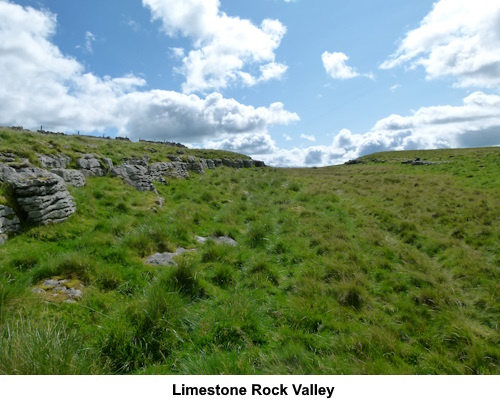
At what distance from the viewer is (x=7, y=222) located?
8352 millimetres

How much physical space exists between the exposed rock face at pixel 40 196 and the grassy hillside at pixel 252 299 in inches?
19.9

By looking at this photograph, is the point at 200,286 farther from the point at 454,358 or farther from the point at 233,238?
the point at 454,358

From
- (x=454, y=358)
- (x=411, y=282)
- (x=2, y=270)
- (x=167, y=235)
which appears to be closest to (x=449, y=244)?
(x=411, y=282)

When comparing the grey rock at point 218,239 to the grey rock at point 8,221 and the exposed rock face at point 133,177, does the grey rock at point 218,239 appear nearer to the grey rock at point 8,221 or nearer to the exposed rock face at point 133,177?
the grey rock at point 8,221

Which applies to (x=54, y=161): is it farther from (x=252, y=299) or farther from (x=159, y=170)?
(x=252, y=299)

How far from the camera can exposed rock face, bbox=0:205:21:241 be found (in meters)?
8.07

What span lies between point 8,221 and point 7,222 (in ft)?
0.18

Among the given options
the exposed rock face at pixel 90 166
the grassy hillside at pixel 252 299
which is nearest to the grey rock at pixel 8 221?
the grassy hillside at pixel 252 299

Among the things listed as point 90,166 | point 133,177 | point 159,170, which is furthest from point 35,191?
point 159,170

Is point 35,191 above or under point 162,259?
above

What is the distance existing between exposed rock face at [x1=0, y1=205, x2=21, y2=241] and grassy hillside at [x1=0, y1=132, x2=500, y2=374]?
0.30m

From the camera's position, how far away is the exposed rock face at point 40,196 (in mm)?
9117
